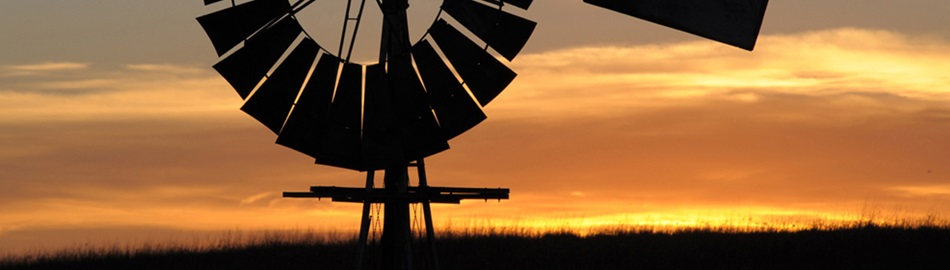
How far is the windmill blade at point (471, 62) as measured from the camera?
13055 mm

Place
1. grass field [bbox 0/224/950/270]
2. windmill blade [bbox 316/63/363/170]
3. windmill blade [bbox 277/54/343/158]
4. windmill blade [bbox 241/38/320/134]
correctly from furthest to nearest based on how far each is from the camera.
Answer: grass field [bbox 0/224/950/270] < windmill blade [bbox 241/38/320/134] < windmill blade [bbox 277/54/343/158] < windmill blade [bbox 316/63/363/170]

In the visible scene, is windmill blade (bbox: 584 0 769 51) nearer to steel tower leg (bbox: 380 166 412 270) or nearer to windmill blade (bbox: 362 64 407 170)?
windmill blade (bbox: 362 64 407 170)

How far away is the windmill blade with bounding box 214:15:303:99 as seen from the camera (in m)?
A: 13.2

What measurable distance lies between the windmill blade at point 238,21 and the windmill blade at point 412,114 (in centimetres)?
124

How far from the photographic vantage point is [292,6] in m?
13.3

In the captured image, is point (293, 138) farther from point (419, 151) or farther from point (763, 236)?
point (763, 236)

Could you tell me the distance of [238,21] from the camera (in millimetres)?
13305

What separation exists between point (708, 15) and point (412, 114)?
285 cm

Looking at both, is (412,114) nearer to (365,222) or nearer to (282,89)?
(365,222)

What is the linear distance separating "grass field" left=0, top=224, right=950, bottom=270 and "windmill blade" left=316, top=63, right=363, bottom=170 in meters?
7.14

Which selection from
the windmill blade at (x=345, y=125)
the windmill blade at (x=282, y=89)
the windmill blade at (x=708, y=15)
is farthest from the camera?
the windmill blade at (x=282, y=89)

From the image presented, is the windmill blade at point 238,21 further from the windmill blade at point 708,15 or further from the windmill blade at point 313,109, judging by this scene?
the windmill blade at point 708,15

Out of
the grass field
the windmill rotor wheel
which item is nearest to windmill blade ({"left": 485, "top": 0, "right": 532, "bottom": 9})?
the windmill rotor wheel

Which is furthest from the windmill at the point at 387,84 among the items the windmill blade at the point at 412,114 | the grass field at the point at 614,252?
the grass field at the point at 614,252
